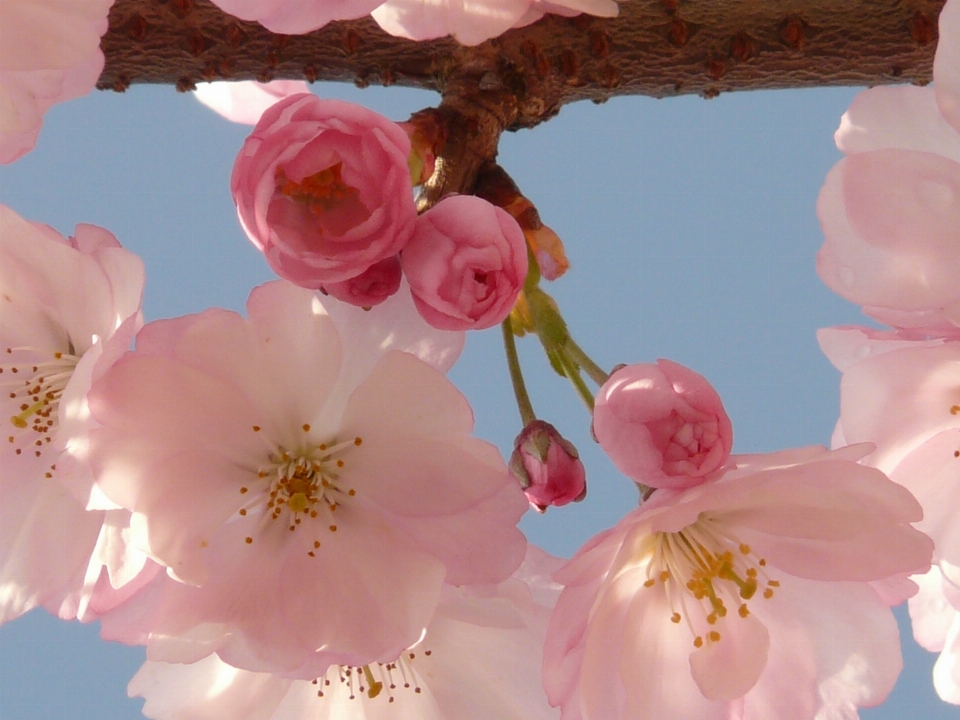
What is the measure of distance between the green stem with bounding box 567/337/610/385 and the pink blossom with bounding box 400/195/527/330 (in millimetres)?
157

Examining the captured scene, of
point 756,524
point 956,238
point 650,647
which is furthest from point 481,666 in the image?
point 956,238

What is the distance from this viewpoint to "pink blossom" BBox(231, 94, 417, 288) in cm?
62

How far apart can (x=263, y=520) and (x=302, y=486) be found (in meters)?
0.06

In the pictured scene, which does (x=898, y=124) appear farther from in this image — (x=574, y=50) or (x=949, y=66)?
(x=574, y=50)

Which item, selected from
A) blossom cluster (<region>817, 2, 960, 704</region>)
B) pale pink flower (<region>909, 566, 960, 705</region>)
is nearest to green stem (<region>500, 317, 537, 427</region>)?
blossom cluster (<region>817, 2, 960, 704</region>)

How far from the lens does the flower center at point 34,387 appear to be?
0.91m

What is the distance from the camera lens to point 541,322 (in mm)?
827

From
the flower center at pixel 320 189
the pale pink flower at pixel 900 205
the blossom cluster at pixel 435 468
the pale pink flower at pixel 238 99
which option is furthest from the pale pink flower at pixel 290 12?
the pale pink flower at pixel 238 99

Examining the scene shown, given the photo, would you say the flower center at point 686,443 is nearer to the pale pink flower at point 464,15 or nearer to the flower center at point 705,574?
the flower center at point 705,574

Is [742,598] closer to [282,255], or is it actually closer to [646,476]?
A: [646,476]

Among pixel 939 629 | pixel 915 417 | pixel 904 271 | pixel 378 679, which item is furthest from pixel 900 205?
pixel 378 679

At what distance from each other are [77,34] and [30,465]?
0.38 meters

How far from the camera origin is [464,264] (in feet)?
2.07

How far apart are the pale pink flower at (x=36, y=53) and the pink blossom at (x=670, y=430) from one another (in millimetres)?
447
